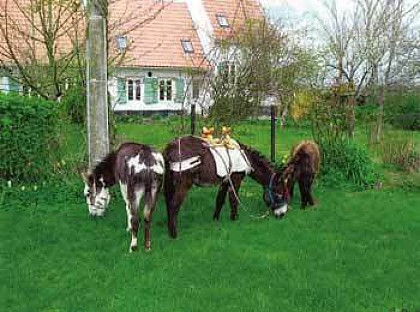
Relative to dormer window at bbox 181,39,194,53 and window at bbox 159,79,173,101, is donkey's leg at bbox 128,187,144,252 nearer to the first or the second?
window at bbox 159,79,173,101

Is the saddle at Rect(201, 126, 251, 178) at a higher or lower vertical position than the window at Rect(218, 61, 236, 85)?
lower

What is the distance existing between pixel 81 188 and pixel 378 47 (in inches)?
500

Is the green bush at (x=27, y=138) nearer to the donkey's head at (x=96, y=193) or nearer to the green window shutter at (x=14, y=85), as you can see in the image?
the donkey's head at (x=96, y=193)

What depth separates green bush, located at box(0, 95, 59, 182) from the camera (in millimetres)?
7730

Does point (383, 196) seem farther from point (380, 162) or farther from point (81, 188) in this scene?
point (81, 188)

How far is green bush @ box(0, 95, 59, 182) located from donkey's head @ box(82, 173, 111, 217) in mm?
1743

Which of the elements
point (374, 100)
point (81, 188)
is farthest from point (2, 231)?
point (374, 100)

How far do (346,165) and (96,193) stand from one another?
4671mm

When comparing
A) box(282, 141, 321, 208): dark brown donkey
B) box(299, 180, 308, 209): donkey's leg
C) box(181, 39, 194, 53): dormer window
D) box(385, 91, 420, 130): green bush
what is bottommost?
box(299, 180, 308, 209): donkey's leg

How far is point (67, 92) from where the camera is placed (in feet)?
31.6

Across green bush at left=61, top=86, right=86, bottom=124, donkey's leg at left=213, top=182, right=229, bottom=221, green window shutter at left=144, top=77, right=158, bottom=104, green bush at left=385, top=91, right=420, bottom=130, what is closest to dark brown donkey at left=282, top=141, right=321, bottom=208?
donkey's leg at left=213, top=182, right=229, bottom=221

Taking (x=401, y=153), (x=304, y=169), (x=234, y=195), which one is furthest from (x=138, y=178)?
(x=401, y=153)

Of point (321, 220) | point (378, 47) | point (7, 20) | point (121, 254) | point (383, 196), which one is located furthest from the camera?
point (378, 47)

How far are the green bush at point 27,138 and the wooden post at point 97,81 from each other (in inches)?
34.5
